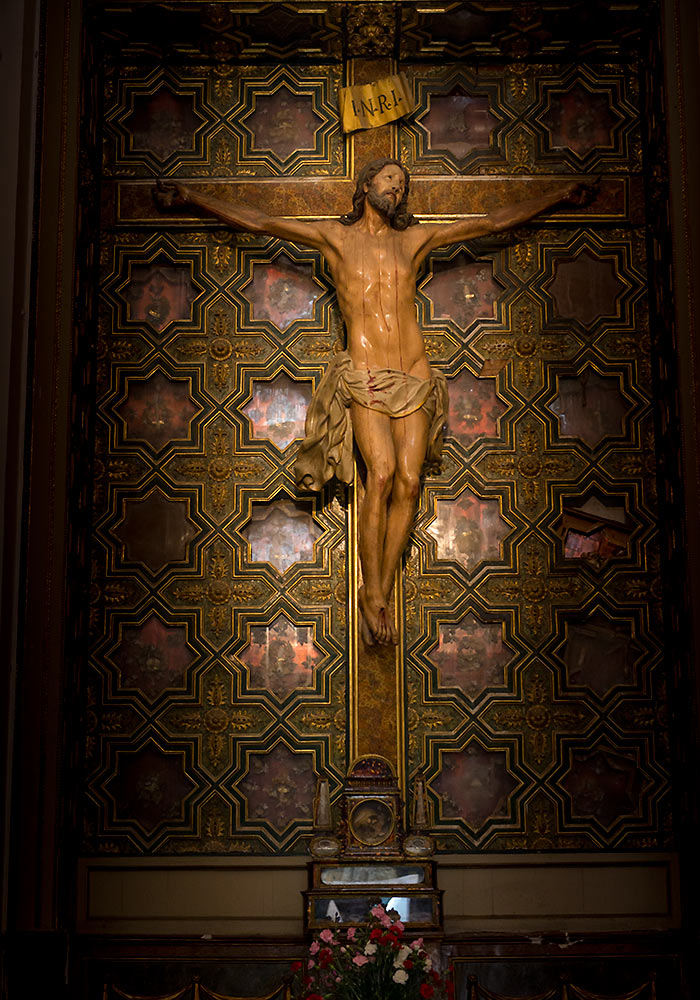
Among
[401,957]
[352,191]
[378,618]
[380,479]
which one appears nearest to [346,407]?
[380,479]

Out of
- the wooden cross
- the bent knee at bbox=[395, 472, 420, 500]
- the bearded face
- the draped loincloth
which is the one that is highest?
the wooden cross

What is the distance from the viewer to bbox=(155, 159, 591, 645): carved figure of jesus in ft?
18.1

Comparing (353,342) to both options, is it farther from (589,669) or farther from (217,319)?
(589,669)

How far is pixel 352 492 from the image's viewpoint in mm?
5797

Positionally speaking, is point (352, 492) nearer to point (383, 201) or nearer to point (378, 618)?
point (378, 618)

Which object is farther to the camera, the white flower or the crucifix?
the crucifix

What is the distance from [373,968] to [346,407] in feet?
7.75

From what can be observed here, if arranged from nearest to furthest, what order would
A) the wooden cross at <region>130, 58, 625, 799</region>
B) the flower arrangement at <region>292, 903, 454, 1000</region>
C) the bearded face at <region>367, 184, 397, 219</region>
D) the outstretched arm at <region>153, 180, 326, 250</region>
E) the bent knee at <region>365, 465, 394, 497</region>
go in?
the flower arrangement at <region>292, 903, 454, 1000</region> → the bent knee at <region>365, 465, 394, 497</region> → the bearded face at <region>367, 184, 397, 219</region> → the outstretched arm at <region>153, 180, 326, 250</region> → the wooden cross at <region>130, 58, 625, 799</region>

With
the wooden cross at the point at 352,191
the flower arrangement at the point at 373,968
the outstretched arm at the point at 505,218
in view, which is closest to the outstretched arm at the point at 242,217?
the wooden cross at the point at 352,191

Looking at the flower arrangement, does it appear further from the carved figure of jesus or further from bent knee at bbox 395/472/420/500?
bent knee at bbox 395/472/420/500

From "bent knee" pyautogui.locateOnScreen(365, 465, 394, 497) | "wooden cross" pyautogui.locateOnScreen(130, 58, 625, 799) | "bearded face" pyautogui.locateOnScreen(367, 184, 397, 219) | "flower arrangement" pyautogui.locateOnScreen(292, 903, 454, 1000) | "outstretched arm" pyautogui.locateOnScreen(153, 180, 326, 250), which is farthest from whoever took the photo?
"wooden cross" pyautogui.locateOnScreen(130, 58, 625, 799)

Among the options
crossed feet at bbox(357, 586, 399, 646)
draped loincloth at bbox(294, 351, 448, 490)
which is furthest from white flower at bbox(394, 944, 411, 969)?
draped loincloth at bbox(294, 351, 448, 490)

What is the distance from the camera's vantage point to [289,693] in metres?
5.67

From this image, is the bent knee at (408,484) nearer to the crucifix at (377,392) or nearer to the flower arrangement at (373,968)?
the crucifix at (377,392)
